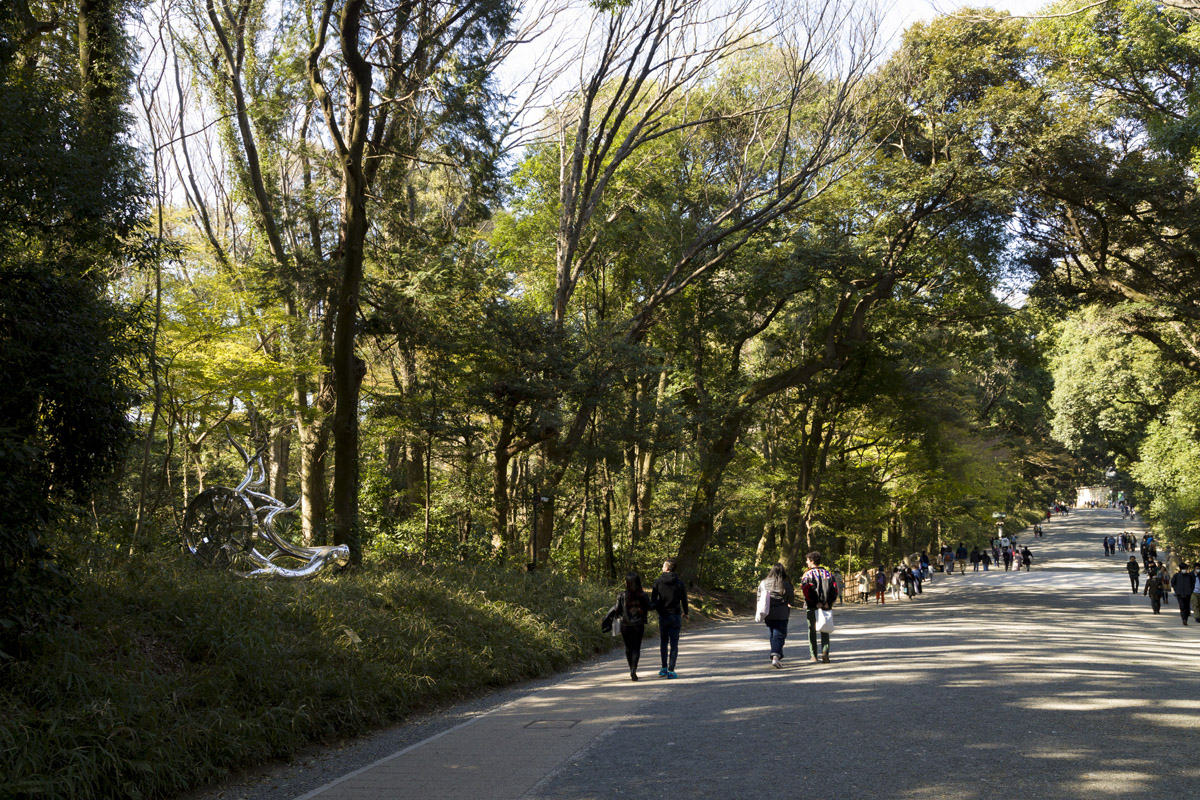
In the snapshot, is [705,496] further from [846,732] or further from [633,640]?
[846,732]

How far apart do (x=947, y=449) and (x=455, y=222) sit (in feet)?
70.1

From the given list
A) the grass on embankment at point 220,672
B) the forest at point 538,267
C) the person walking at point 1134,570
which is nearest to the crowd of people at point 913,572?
the forest at point 538,267

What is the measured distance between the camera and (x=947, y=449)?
3206cm

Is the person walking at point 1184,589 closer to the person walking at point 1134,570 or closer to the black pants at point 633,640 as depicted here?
the person walking at point 1134,570

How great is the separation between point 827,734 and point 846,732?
17cm

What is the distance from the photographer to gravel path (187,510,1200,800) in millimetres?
5512

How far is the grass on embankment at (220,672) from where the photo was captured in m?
5.58

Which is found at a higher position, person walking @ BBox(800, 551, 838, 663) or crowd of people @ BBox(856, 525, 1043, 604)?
person walking @ BBox(800, 551, 838, 663)

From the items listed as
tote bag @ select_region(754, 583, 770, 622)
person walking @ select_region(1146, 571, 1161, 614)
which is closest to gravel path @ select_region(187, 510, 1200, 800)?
tote bag @ select_region(754, 583, 770, 622)

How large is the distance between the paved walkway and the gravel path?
0.08 feet

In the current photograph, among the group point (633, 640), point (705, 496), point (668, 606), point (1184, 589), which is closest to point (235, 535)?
point (633, 640)

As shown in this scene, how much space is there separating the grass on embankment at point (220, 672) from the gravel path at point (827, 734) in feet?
1.46

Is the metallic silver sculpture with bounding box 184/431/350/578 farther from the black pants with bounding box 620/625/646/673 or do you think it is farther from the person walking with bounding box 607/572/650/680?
the black pants with bounding box 620/625/646/673

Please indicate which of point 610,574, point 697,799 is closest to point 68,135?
point 697,799
